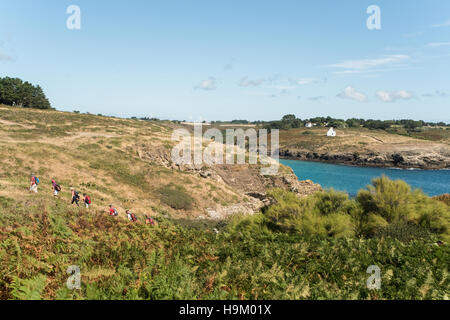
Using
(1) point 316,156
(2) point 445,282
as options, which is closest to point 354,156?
(1) point 316,156

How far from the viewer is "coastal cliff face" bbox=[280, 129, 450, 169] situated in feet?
356

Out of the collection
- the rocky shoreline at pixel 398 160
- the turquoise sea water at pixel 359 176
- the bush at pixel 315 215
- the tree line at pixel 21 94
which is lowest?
the turquoise sea water at pixel 359 176

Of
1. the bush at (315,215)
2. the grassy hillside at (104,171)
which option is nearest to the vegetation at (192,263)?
the bush at (315,215)

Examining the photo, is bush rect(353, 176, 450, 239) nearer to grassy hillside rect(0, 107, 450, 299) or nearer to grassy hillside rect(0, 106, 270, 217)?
grassy hillside rect(0, 107, 450, 299)

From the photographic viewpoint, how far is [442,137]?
143 meters

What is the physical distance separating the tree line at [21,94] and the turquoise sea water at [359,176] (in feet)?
279

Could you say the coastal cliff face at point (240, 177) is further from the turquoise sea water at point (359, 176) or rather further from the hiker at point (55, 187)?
the hiker at point (55, 187)

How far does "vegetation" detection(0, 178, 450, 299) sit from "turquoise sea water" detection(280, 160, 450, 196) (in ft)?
192

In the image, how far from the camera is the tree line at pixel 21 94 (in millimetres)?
88188

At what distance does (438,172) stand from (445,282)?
356 ft

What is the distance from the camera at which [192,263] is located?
28.9ft

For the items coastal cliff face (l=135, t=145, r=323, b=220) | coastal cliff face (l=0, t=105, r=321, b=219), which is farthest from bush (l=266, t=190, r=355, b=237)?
coastal cliff face (l=135, t=145, r=323, b=220)

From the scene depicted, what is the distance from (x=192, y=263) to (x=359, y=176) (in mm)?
89574

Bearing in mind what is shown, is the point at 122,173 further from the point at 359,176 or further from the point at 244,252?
the point at 359,176
